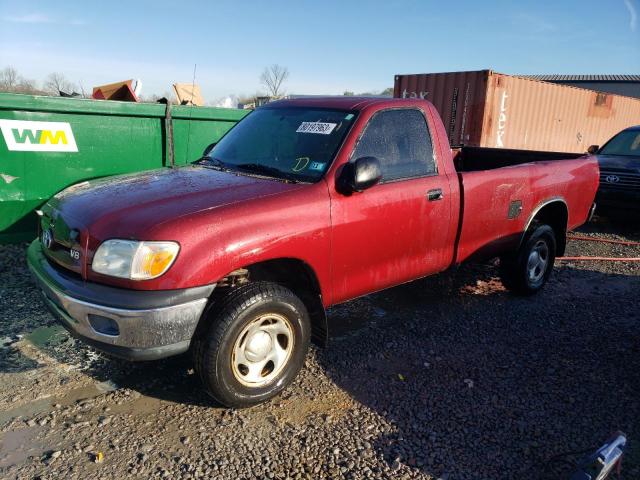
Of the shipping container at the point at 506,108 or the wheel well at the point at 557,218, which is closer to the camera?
the wheel well at the point at 557,218

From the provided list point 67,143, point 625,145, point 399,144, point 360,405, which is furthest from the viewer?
point 625,145

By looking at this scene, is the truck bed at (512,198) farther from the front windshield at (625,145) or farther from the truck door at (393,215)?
the front windshield at (625,145)

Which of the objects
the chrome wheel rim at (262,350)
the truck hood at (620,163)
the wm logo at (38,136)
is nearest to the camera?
the chrome wheel rim at (262,350)

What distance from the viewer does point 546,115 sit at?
15.0 meters

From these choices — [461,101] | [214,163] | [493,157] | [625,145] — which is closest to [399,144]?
[214,163]

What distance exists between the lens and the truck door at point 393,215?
327 centimetres

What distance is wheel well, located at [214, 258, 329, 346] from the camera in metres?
3.08

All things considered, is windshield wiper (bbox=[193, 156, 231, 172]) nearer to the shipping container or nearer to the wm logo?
the wm logo

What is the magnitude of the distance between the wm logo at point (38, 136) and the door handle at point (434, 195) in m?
3.67

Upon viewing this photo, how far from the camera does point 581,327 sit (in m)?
4.43

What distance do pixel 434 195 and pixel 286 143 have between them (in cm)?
A: 117

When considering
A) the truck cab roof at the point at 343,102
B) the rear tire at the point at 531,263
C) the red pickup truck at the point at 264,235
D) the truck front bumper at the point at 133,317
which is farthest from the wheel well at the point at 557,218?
the truck front bumper at the point at 133,317

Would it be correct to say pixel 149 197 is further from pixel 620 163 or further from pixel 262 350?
pixel 620 163

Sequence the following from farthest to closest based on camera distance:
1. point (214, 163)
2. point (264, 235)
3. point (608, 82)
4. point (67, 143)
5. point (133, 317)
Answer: point (608, 82) → point (67, 143) → point (214, 163) → point (264, 235) → point (133, 317)
